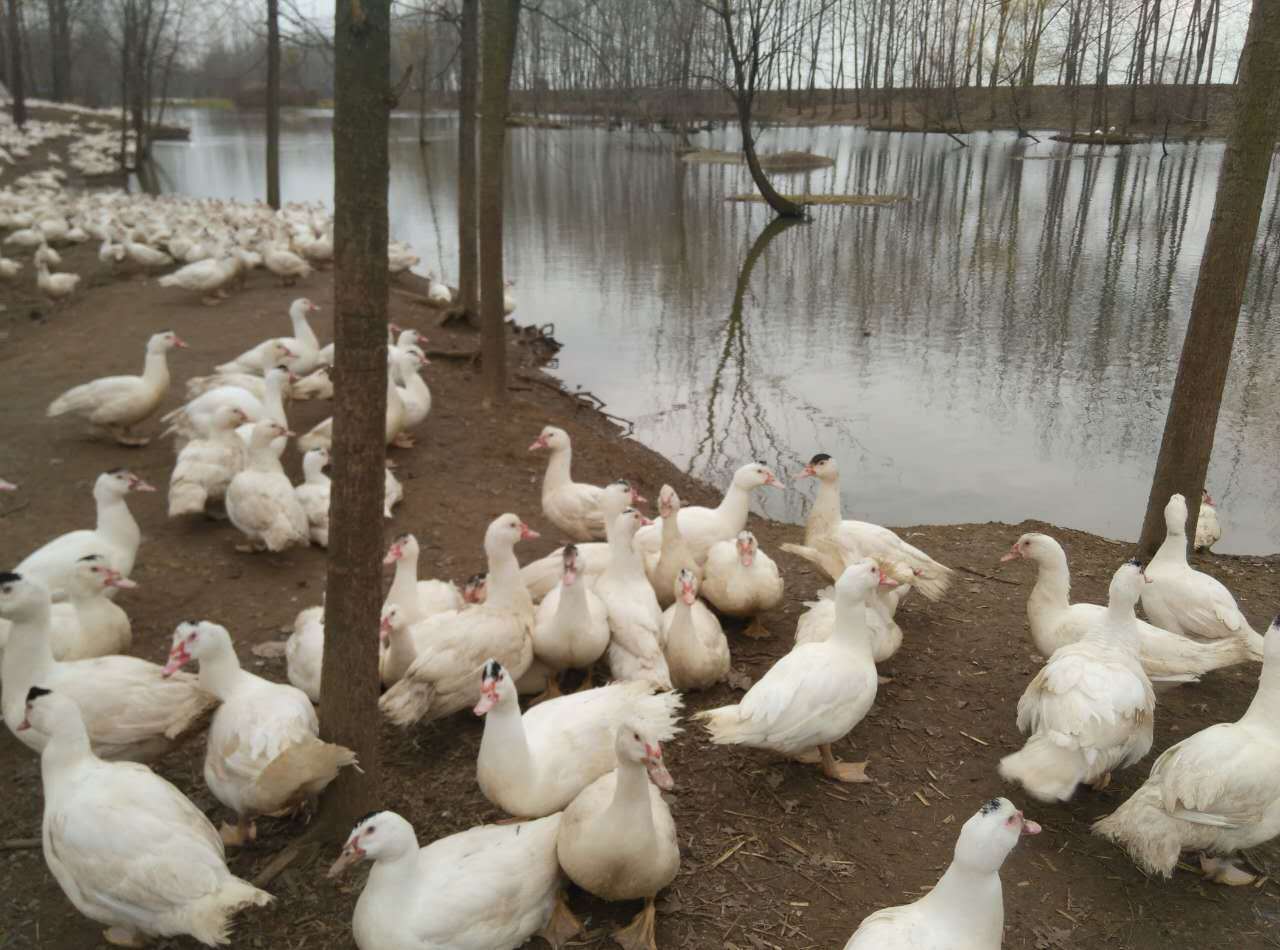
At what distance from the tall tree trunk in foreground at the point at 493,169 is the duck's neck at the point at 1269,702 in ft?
24.4

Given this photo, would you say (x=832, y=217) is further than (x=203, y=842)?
Yes

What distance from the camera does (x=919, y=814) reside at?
4270 mm

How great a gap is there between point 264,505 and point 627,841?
174 inches

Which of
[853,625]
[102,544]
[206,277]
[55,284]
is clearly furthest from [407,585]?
[55,284]

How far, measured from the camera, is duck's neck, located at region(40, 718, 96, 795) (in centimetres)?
357

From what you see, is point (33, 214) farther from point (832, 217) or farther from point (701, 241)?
point (832, 217)

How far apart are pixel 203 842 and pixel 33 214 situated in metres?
21.0

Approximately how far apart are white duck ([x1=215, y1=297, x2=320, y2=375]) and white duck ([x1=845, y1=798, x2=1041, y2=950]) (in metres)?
8.55

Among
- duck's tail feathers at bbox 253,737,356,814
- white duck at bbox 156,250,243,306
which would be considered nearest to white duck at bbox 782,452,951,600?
duck's tail feathers at bbox 253,737,356,814

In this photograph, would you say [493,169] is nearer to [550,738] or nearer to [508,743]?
[550,738]

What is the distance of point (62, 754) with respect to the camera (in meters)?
3.57

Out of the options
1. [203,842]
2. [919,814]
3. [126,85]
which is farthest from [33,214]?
[919,814]

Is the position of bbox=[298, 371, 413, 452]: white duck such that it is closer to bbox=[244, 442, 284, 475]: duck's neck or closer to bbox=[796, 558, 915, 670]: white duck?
bbox=[244, 442, 284, 475]: duck's neck

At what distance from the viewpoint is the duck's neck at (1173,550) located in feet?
18.0
